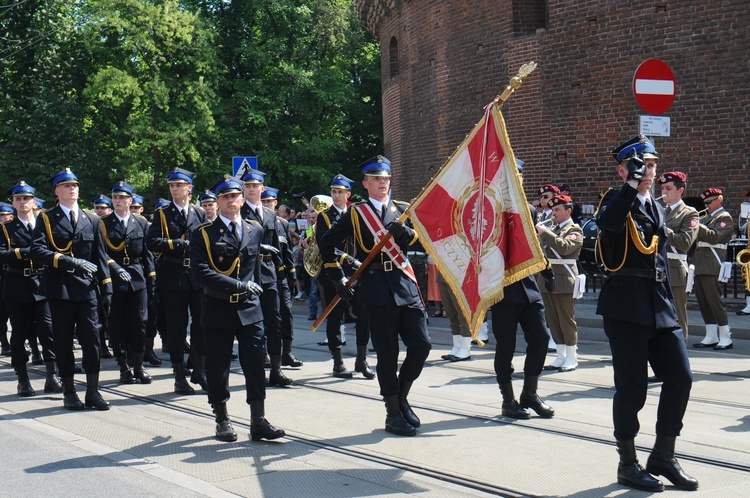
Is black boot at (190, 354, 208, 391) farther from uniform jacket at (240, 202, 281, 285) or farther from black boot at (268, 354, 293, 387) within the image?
uniform jacket at (240, 202, 281, 285)

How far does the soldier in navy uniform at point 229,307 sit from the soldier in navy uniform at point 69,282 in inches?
74.1

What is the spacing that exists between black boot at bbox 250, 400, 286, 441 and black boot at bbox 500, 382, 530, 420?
6.28 ft

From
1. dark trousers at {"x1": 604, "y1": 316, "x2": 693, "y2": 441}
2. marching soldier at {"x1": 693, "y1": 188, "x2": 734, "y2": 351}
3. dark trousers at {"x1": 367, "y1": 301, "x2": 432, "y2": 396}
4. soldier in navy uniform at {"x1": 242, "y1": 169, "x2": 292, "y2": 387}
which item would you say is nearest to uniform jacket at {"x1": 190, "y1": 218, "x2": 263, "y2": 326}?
dark trousers at {"x1": 367, "y1": 301, "x2": 432, "y2": 396}

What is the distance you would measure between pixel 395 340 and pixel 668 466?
2.62 meters

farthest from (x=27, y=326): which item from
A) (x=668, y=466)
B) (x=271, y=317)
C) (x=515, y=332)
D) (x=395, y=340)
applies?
(x=668, y=466)

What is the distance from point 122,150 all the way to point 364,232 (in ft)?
102

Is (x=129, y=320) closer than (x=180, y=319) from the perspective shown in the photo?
No

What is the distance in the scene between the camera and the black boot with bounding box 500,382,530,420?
805 centimetres

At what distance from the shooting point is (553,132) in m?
20.7

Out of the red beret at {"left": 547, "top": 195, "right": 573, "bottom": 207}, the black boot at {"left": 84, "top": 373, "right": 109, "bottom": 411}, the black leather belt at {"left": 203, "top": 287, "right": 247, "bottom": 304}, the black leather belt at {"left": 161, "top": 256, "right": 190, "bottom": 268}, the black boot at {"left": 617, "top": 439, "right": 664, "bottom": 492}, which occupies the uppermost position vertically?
the red beret at {"left": 547, "top": 195, "right": 573, "bottom": 207}

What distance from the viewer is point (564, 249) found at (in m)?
11.0

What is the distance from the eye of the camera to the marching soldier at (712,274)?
485 inches

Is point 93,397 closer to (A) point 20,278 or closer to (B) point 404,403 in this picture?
(A) point 20,278

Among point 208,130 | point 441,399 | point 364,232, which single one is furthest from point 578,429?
point 208,130
